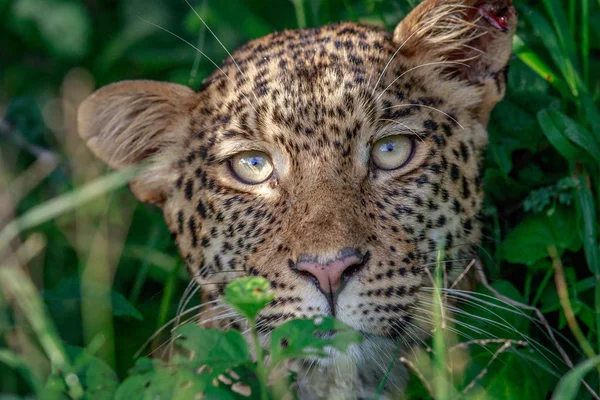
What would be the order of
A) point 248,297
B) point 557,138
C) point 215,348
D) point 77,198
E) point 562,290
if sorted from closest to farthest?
point 248,297 → point 215,348 → point 562,290 → point 557,138 → point 77,198

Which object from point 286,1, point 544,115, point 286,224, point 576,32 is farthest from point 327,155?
point 286,1

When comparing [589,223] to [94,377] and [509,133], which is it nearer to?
[509,133]

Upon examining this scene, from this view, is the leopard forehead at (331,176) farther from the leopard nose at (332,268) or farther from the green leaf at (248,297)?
the green leaf at (248,297)

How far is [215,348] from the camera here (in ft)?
8.95

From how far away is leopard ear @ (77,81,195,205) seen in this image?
166 inches

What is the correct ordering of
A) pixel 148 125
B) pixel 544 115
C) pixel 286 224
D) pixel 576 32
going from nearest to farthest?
pixel 286 224 → pixel 544 115 → pixel 148 125 → pixel 576 32

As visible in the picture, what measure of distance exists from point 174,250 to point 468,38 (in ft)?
7.56

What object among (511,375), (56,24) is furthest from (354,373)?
(56,24)

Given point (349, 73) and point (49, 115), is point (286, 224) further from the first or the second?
point (49, 115)

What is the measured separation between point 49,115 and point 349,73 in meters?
3.09

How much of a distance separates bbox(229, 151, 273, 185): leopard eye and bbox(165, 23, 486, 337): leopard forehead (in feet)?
0.17

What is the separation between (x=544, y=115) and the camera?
4.06 metres

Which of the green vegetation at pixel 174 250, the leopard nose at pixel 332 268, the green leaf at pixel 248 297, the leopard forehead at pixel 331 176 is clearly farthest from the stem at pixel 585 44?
the green leaf at pixel 248 297

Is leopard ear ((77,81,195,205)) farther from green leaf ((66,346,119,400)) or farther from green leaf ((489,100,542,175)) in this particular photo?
green leaf ((489,100,542,175))
